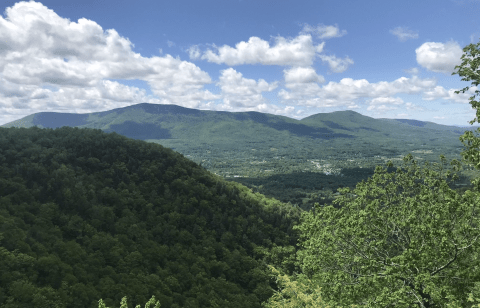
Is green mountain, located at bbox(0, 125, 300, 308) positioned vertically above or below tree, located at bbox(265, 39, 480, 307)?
below

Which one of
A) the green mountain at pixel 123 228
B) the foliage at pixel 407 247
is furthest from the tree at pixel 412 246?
the green mountain at pixel 123 228

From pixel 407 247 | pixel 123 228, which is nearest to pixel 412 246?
pixel 407 247

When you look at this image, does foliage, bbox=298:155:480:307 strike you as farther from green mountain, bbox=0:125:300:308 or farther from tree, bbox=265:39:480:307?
green mountain, bbox=0:125:300:308

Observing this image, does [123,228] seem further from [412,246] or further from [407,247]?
[412,246]

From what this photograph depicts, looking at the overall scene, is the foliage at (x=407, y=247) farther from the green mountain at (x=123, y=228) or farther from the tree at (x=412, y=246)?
the green mountain at (x=123, y=228)

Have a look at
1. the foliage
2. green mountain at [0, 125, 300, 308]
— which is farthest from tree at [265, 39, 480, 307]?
green mountain at [0, 125, 300, 308]

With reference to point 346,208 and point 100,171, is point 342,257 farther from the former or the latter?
point 100,171
